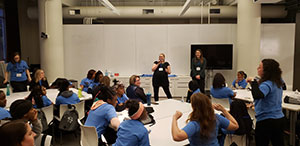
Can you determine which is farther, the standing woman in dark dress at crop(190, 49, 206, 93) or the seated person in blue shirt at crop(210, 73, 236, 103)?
the standing woman in dark dress at crop(190, 49, 206, 93)

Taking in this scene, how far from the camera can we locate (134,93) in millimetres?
4316

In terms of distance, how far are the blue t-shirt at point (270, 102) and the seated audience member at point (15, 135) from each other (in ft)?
7.70

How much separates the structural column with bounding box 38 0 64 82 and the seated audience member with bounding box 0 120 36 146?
21.6ft

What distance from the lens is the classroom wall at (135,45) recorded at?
8391mm

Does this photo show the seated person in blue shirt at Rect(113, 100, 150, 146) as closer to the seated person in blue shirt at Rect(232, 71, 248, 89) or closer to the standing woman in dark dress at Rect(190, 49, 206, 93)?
the seated person in blue shirt at Rect(232, 71, 248, 89)

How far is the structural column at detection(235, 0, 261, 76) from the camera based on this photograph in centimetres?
750

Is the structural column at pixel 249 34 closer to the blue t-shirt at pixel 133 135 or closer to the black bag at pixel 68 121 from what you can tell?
the black bag at pixel 68 121

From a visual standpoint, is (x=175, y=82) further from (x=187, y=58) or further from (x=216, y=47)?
(x=216, y=47)

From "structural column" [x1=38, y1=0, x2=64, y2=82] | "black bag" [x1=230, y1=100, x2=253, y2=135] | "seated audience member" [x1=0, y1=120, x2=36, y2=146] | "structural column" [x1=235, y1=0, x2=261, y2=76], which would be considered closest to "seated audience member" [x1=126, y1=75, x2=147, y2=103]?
"black bag" [x1=230, y1=100, x2=253, y2=135]

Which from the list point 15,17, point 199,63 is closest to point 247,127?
point 199,63

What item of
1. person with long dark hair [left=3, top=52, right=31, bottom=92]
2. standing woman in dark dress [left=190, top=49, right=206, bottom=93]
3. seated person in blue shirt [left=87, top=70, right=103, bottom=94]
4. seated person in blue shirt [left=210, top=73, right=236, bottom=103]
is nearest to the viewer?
seated person in blue shirt [left=210, top=73, right=236, bottom=103]

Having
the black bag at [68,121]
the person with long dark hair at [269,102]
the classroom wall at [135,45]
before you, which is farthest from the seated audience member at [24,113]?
the classroom wall at [135,45]

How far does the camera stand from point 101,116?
Answer: 2803 mm

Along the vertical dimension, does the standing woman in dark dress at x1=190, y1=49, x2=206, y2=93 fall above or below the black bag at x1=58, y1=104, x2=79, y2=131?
above
